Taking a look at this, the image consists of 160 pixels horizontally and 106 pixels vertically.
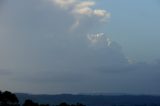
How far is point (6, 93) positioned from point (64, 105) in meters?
15.6

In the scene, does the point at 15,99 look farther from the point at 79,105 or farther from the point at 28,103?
the point at 79,105

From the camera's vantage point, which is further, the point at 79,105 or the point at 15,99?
the point at 79,105

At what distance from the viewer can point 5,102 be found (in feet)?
442

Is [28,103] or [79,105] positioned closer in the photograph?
[28,103]

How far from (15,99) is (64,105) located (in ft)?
43.2

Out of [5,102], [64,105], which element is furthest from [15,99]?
[64,105]

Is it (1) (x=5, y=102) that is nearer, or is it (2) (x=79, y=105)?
(1) (x=5, y=102)

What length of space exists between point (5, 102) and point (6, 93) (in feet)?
8.64

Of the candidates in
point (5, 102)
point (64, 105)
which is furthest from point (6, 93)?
point (64, 105)

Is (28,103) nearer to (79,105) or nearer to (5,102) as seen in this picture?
(5,102)

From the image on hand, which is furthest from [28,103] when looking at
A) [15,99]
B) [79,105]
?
[79,105]

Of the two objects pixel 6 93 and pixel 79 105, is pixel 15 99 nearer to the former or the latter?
pixel 6 93

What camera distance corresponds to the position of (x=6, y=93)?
13612 centimetres

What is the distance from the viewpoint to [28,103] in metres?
134
